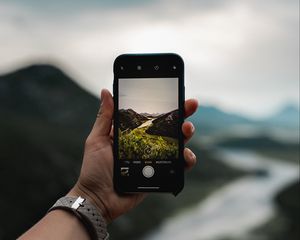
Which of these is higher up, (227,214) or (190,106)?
(190,106)

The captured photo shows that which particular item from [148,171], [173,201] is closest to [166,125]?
[148,171]

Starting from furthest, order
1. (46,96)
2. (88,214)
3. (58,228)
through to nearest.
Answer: (46,96)
(88,214)
(58,228)

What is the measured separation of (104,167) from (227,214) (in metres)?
69.5

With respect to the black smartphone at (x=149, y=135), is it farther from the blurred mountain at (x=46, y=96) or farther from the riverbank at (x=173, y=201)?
the blurred mountain at (x=46, y=96)

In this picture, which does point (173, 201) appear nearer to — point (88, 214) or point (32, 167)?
point (32, 167)

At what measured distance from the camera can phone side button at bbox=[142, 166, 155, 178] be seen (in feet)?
14.5

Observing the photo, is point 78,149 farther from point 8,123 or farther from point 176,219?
point 176,219

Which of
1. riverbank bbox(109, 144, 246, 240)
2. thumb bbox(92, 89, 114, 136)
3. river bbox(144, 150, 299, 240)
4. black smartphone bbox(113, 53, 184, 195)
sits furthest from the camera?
riverbank bbox(109, 144, 246, 240)

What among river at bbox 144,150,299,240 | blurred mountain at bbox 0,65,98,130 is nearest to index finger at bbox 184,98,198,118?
river at bbox 144,150,299,240

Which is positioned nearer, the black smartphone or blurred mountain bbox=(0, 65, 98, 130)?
the black smartphone

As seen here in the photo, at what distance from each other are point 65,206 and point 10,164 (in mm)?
70507

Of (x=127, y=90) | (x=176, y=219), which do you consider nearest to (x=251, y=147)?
(x=176, y=219)

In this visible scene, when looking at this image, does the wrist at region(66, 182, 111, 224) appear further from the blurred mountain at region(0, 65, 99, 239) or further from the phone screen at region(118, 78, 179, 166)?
the blurred mountain at region(0, 65, 99, 239)

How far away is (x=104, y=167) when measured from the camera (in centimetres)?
430
